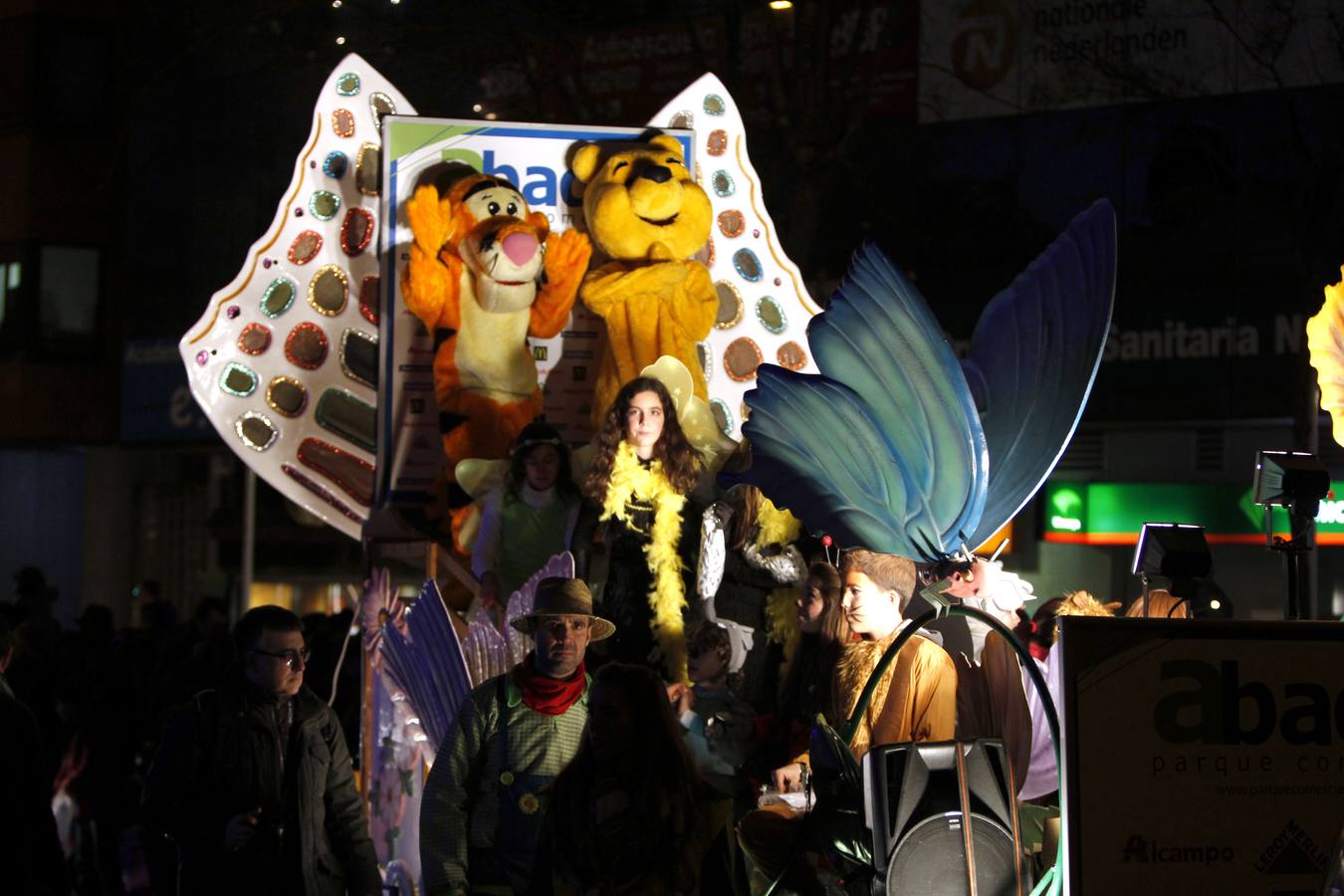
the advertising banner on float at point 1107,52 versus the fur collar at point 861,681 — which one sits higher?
the advertising banner on float at point 1107,52

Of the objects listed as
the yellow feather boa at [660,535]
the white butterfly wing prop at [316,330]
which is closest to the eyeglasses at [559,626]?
the yellow feather boa at [660,535]

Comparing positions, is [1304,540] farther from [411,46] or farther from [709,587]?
[411,46]

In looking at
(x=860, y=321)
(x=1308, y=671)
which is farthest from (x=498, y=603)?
(x=1308, y=671)

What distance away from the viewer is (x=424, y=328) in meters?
8.34

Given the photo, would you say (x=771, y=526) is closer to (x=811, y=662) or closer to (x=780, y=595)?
(x=780, y=595)

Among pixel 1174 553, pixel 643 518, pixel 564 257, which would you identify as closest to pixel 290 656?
pixel 1174 553

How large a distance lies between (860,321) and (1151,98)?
10.7 metres

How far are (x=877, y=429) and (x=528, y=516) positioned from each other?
3.10 metres

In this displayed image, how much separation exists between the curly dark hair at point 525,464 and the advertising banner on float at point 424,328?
98 cm

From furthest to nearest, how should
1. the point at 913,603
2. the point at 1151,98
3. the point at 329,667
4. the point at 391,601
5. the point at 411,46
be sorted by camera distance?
the point at 411,46, the point at 1151,98, the point at 329,667, the point at 391,601, the point at 913,603

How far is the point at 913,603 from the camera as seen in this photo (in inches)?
235

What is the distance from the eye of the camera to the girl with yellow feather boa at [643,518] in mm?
6922

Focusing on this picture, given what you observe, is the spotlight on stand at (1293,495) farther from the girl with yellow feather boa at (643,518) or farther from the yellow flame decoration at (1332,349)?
the girl with yellow feather boa at (643,518)

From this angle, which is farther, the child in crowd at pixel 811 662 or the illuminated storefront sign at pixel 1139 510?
the illuminated storefront sign at pixel 1139 510
